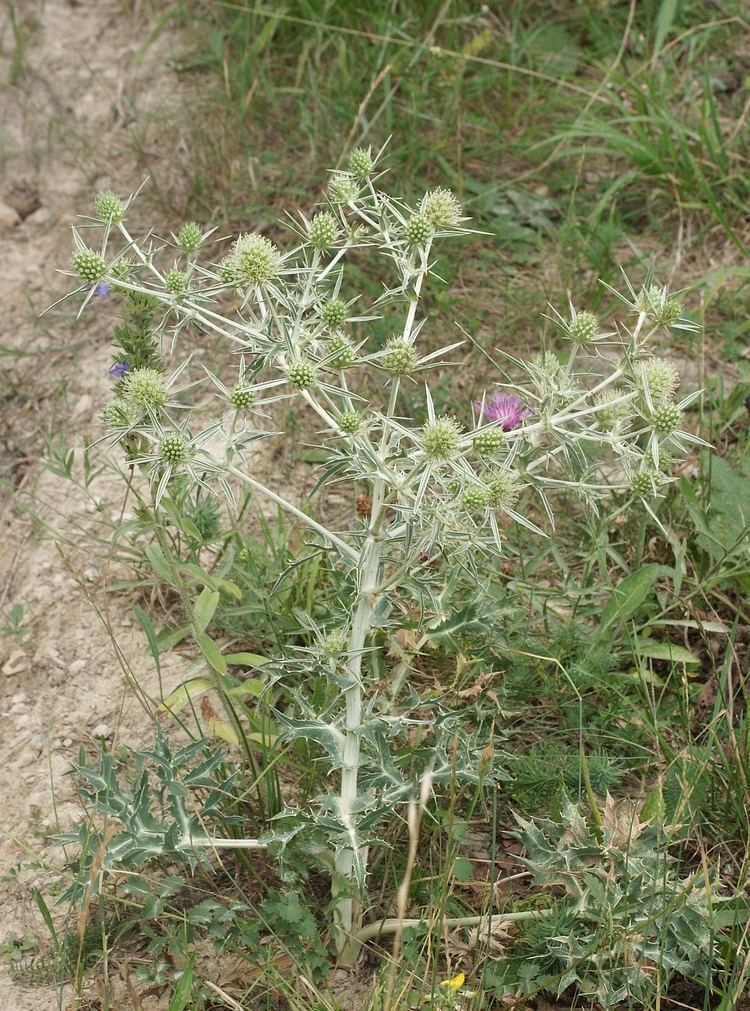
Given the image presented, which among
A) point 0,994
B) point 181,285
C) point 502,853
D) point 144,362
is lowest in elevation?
point 502,853

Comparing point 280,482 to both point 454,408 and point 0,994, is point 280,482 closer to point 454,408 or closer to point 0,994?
point 454,408

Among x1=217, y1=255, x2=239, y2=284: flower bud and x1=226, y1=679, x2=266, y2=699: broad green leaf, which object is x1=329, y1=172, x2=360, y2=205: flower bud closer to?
x1=217, y1=255, x2=239, y2=284: flower bud

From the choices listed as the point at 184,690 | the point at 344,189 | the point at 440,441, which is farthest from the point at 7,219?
the point at 440,441

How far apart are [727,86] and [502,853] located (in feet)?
11.5

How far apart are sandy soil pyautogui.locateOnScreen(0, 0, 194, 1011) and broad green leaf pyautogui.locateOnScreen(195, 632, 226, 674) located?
0.18 m

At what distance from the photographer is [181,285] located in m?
2.23

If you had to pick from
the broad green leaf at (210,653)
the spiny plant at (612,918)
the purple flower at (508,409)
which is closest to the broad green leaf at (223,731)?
the broad green leaf at (210,653)

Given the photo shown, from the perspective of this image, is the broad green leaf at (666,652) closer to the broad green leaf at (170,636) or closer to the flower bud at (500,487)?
the flower bud at (500,487)

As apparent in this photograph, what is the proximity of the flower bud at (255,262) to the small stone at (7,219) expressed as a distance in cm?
282

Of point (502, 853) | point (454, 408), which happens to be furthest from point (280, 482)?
point (502, 853)

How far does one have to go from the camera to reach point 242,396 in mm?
2180

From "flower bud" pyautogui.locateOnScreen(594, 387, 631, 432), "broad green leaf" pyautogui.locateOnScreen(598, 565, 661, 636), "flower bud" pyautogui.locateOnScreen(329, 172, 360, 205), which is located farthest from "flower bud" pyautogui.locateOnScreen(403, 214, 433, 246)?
"broad green leaf" pyautogui.locateOnScreen(598, 565, 661, 636)

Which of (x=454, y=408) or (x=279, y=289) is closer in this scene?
(x=279, y=289)

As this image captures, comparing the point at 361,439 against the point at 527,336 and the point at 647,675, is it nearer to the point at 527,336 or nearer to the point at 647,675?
the point at 647,675
